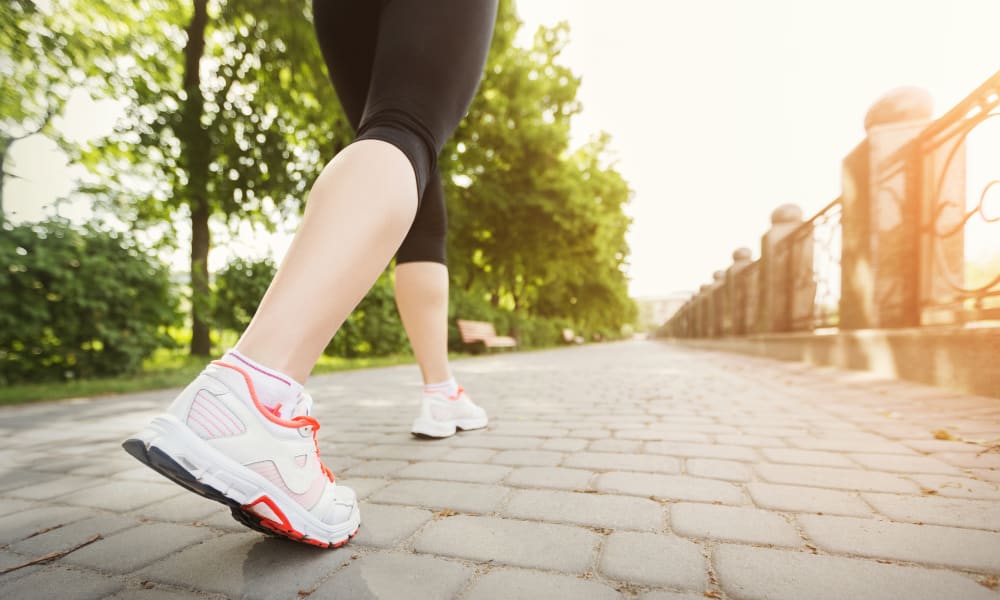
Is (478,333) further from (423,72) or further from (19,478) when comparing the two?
(423,72)

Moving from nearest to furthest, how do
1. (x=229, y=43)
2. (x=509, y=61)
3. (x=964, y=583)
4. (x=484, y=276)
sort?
(x=964, y=583) → (x=229, y=43) → (x=509, y=61) → (x=484, y=276)

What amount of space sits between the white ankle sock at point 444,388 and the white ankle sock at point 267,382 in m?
1.13

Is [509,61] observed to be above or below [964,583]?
above

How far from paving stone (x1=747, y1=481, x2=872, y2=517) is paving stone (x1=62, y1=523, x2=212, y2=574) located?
1398mm

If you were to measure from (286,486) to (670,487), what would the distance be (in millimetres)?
1034

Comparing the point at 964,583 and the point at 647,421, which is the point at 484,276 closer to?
the point at 647,421

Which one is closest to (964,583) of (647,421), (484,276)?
(647,421)

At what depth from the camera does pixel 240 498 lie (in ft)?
3.09

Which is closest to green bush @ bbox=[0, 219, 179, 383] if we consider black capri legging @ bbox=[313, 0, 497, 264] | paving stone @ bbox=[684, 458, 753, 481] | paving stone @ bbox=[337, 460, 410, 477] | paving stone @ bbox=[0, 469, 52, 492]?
paving stone @ bbox=[0, 469, 52, 492]

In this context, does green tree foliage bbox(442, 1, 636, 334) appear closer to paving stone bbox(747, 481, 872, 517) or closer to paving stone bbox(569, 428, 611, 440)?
paving stone bbox(569, 428, 611, 440)

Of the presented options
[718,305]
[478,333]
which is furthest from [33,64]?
[718,305]

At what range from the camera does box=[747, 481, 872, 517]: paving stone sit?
4.25 feet

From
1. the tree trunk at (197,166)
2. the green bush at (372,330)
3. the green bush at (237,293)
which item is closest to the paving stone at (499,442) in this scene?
the tree trunk at (197,166)

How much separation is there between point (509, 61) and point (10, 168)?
36.3ft
